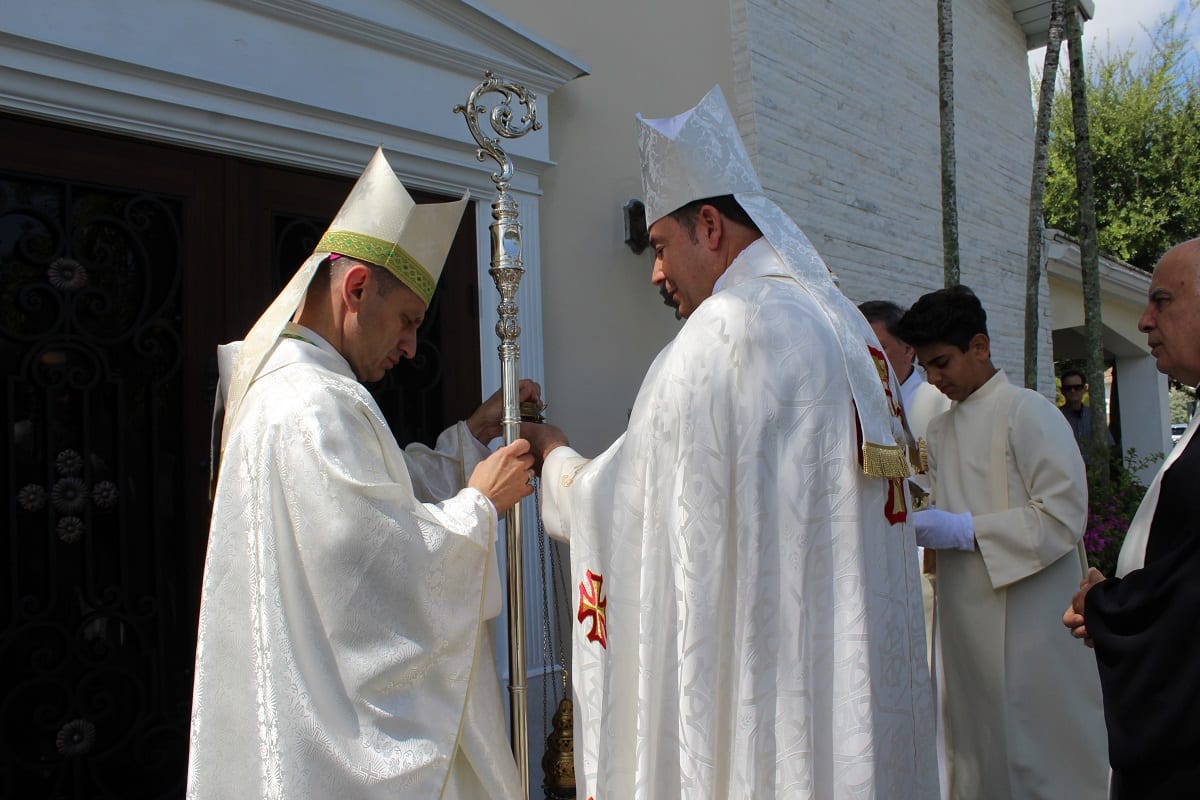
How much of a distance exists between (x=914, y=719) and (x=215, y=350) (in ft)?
9.11

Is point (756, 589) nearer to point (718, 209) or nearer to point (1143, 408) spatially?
point (718, 209)

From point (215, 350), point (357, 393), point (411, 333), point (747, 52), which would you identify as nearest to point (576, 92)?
point (747, 52)

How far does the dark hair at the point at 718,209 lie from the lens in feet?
8.54

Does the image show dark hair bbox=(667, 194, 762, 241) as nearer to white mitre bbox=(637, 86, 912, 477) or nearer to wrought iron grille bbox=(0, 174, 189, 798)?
white mitre bbox=(637, 86, 912, 477)

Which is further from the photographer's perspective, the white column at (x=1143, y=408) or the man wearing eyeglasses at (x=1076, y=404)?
the white column at (x=1143, y=408)

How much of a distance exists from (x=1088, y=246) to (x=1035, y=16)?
3.99 metres

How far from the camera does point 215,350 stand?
372 cm

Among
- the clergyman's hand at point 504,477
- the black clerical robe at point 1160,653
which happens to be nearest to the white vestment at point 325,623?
the clergyman's hand at point 504,477

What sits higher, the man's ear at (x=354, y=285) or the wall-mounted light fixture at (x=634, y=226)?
the wall-mounted light fixture at (x=634, y=226)

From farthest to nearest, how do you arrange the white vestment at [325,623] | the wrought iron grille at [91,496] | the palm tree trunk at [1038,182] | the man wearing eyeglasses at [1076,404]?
the man wearing eyeglasses at [1076,404] < the palm tree trunk at [1038,182] < the wrought iron grille at [91,496] < the white vestment at [325,623]

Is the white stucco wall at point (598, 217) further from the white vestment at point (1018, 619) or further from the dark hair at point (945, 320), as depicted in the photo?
the white vestment at point (1018, 619)

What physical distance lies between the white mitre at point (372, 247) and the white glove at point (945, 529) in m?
2.16

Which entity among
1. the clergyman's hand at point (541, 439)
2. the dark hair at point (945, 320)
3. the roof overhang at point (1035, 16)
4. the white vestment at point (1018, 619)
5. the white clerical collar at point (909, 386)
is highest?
the roof overhang at point (1035, 16)

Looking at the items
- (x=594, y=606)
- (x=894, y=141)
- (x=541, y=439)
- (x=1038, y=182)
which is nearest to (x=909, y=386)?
(x=541, y=439)
